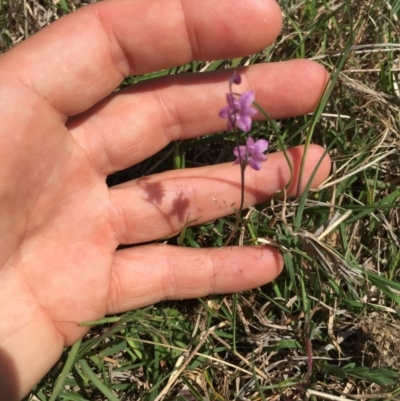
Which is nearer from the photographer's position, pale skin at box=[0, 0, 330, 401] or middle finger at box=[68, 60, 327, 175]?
pale skin at box=[0, 0, 330, 401]

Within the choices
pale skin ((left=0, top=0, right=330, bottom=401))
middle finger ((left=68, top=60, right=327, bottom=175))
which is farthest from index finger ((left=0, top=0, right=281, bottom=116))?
middle finger ((left=68, top=60, right=327, bottom=175))

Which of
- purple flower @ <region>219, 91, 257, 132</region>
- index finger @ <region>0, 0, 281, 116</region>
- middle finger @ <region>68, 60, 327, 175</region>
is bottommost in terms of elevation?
middle finger @ <region>68, 60, 327, 175</region>

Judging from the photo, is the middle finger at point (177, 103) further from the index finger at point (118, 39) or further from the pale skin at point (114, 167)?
the index finger at point (118, 39)

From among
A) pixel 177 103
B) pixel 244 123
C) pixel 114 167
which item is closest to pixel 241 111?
pixel 244 123

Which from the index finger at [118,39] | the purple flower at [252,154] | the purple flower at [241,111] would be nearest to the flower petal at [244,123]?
the purple flower at [241,111]

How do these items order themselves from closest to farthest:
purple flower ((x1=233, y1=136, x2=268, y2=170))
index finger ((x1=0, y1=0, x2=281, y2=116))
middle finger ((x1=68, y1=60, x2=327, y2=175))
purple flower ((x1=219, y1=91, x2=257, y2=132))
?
Result: 1. purple flower ((x1=219, y1=91, x2=257, y2=132))
2. purple flower ((x1=233, y1=136, x2=268, y2=170))
3. index finger ((x1=0, y1=0, x2=281, y2=116))
4. middle finger ((x1=68, y1=60, x2=327, y2=175))

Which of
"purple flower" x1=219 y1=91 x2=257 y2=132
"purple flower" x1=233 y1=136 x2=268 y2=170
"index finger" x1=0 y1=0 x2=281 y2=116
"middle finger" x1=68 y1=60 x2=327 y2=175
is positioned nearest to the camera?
"purple flower" x1=219 y1=91 x2=257 y2=132

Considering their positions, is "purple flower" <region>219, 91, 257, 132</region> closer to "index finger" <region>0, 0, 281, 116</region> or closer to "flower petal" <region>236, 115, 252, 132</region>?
"flower petal" <region>236, 115, 252, 132</region>
